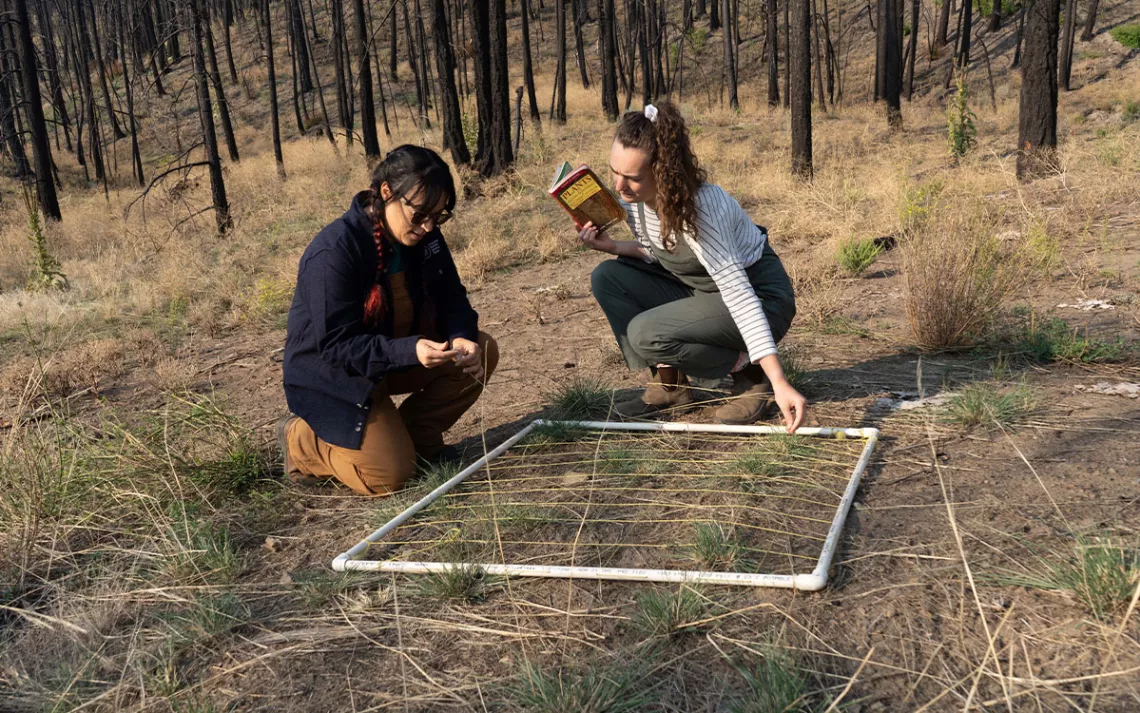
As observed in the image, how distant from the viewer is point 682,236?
126 inches

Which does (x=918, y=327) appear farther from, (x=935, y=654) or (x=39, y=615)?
(x=39, y=615)

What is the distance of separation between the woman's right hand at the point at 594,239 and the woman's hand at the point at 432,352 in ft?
3.01

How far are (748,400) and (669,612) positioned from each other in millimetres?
1602

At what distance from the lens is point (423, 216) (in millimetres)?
2818

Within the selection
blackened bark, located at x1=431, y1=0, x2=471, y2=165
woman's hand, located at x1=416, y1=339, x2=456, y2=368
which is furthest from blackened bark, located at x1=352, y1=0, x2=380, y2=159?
woman's hand, located at x1=416, y1=339, x2=456, y2=368

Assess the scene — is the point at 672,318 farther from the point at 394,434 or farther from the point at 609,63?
the point at 609,63

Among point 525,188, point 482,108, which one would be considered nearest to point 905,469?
point 525,188

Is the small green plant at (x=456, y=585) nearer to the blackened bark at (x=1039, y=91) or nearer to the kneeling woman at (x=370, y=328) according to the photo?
the kneeling woman at (x=370, y=328)

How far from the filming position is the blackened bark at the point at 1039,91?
29.6 feet

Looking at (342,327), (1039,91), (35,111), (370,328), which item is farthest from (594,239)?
(35,111)

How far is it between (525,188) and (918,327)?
23.5 ft

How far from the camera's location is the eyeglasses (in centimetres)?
279

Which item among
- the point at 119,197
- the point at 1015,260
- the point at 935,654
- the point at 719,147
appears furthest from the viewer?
the point at 119,197

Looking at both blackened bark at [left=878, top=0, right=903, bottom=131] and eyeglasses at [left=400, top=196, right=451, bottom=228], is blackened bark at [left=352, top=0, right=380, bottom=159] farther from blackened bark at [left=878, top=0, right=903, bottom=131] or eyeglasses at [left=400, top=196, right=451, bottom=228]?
eyeglasses at [left=400, top=196, right=451, bottom=228]
